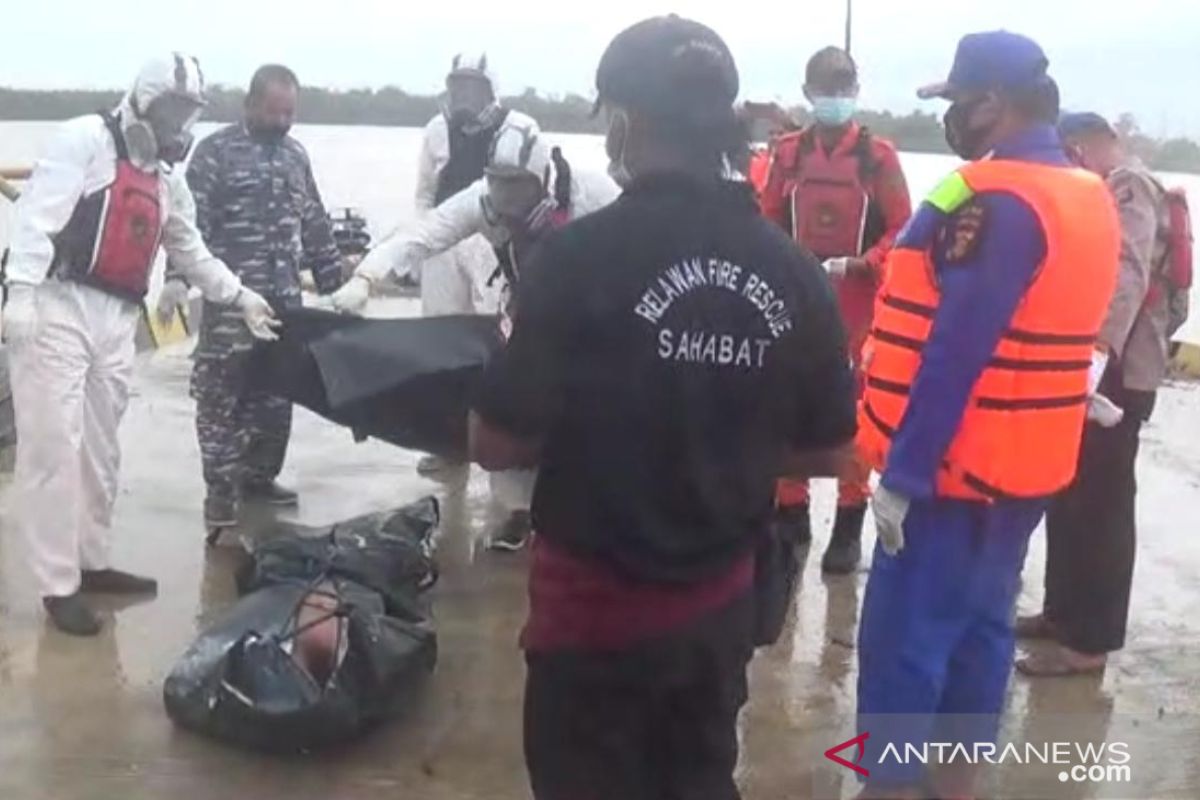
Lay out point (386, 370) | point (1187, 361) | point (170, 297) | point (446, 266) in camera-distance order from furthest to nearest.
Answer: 1. point (1187, 361)
2. point (446, 266)
3. point (170, 297)
4. point (386, 370)

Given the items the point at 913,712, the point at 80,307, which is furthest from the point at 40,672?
the point at 913,712

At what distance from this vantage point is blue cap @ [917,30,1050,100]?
3176 mm

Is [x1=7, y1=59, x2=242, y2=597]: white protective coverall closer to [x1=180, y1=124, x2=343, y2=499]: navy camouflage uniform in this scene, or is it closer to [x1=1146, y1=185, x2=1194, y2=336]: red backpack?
[x1=180, y1=124, x2=343, y2=499]: navy camouflage uniform

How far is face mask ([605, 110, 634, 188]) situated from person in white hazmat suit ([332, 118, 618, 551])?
228 centimetres

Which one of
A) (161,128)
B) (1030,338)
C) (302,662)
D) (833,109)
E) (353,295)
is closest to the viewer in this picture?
(1030,338)

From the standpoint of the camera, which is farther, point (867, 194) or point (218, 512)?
point (218, 512)

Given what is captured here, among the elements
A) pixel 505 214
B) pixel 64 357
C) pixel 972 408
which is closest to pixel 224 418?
pixel 64 357

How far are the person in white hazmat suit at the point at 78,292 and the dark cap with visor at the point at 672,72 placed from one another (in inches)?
102

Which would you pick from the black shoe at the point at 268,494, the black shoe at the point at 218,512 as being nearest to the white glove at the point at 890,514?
the black shoe at the point at 218,512

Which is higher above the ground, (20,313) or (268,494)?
(20,313)

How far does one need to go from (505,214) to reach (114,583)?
5.82ft

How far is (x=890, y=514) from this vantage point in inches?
124

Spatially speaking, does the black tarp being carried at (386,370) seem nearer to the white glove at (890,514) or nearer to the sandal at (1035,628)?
the white glove at (890,514)

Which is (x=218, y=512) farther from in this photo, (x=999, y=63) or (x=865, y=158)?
(x=999, y=63)
